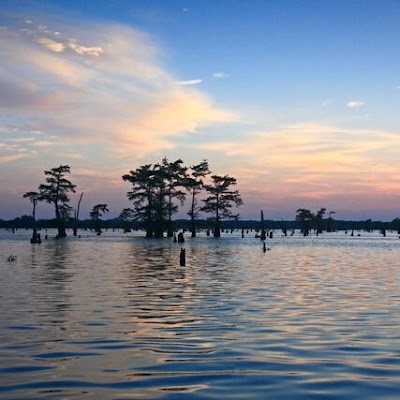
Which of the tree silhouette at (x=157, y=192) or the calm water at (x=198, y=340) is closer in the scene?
the calm water at (x=198, y=340)

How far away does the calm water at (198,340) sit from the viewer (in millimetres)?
8922

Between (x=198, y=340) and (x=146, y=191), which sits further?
(x=146, y=191)

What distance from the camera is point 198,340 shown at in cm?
1259

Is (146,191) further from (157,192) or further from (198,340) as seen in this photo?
(198,340)

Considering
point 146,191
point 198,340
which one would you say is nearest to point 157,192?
point 146,191

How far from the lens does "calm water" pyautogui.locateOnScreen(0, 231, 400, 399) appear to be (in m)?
8.92

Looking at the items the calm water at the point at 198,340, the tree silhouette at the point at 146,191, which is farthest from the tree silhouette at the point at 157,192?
the calm water at the point at 198,340

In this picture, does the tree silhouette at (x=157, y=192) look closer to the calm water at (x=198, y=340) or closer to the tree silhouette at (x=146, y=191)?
the tree silhouette at (x=146, y=191)

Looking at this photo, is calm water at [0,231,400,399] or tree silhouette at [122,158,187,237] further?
tree silhouette at [122,158,187,237]

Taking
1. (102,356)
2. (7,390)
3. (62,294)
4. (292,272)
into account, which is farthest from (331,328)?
(292,272)

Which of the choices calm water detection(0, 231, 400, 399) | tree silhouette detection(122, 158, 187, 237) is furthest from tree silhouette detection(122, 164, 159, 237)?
calm water detection(0, 231, 400, 399)

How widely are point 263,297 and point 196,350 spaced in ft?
30.2

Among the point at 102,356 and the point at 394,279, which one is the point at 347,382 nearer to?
the point at 102,356

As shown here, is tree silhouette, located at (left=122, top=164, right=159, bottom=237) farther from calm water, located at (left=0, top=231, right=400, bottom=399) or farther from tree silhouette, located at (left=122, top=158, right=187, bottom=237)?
calm water, located at (left=0, top=231, right=400, bottom=399)
